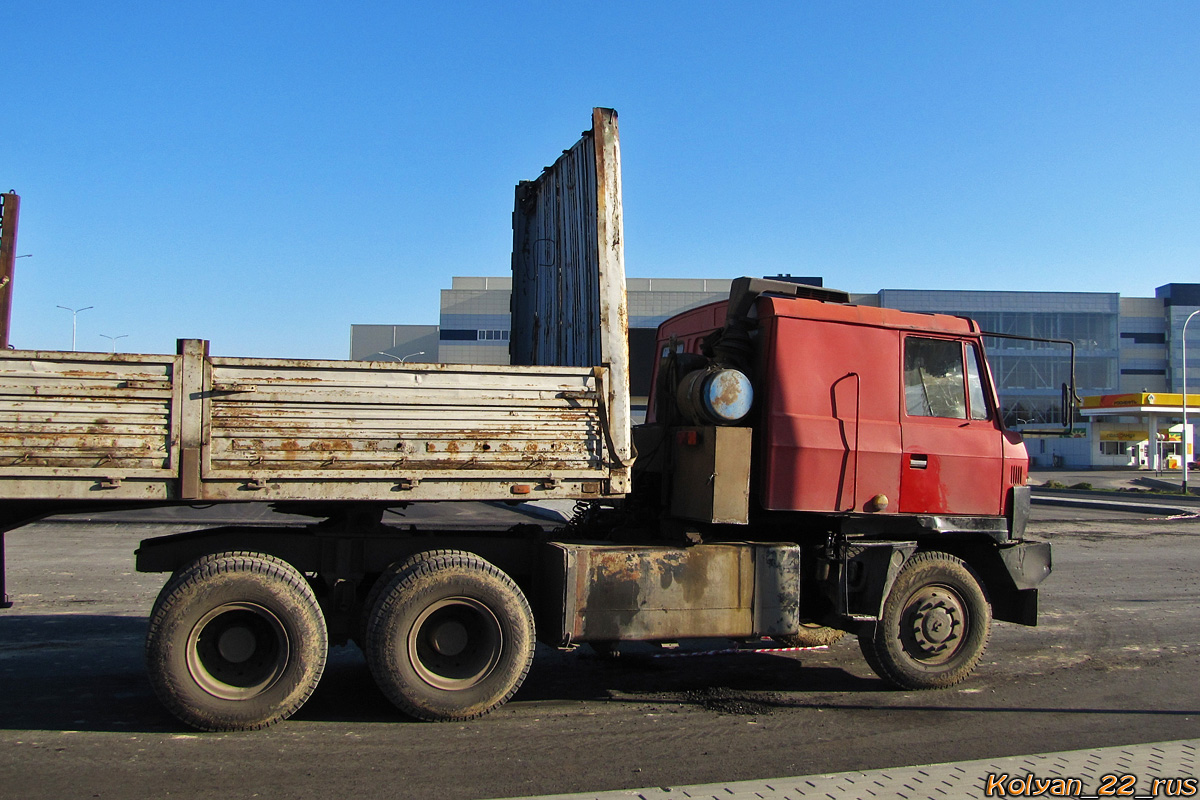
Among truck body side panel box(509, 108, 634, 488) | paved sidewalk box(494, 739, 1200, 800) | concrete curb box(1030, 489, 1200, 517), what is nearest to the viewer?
paved sidewalk box(494, 739, 1200, 800)

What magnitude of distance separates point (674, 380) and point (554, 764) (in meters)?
3.05

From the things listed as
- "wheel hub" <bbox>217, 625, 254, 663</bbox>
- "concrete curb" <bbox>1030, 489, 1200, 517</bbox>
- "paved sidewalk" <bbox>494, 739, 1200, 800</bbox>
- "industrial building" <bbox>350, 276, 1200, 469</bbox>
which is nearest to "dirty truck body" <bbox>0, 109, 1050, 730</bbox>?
"wheel hub" <bbox>217, 625, 254, 663</bbox>

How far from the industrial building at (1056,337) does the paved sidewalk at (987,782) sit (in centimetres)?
4996

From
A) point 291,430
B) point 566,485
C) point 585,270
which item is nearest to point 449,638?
Result: point 566,485

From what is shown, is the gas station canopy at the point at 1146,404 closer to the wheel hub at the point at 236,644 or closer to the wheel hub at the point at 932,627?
the wheel hub at the point at 932,627

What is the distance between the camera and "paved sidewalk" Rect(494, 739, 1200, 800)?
433 centimetres

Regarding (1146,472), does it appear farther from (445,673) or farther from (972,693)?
(445,673)

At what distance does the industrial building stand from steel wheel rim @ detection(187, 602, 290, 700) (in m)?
48.7

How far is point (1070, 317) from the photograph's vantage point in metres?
66.7

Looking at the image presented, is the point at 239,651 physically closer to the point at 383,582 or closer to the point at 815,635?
the point at 383,582

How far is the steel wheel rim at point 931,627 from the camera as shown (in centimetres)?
665

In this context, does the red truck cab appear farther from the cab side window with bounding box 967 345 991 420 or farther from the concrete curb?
the concrete curb

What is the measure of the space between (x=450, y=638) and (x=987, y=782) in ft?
10.5

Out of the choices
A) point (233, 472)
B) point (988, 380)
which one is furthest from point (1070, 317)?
point (233, 472)
